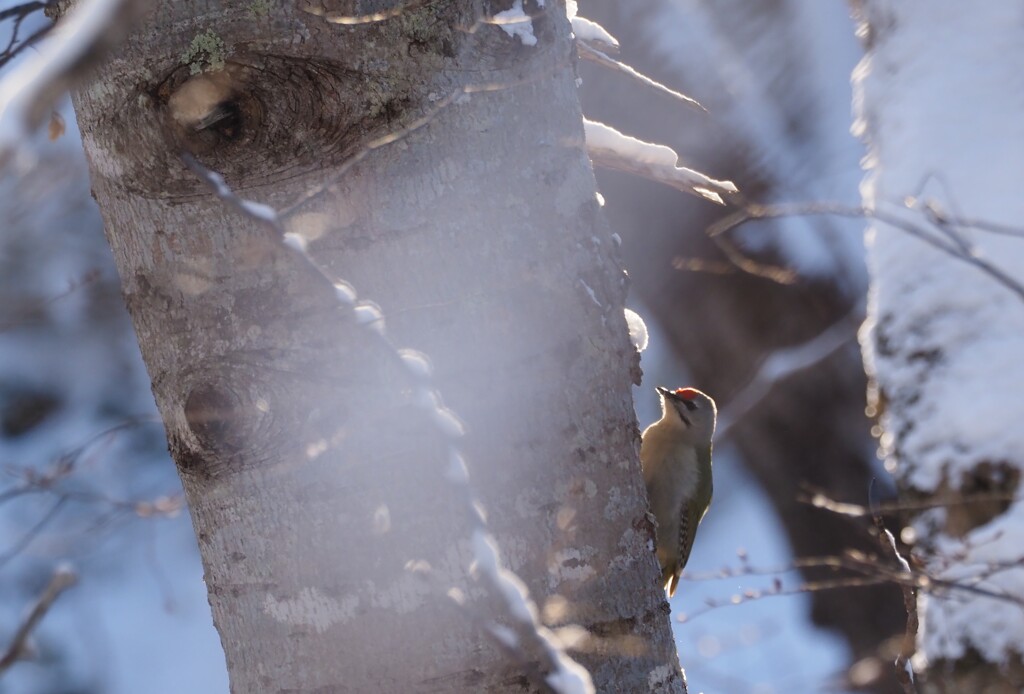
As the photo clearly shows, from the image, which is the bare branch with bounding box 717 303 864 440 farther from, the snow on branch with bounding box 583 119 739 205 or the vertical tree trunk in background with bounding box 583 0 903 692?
the snow on branch with bounding box 583 119 739 205

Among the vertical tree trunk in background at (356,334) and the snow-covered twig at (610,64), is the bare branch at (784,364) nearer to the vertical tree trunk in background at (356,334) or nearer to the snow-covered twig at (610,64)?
the snow-covered twig at (610,64)

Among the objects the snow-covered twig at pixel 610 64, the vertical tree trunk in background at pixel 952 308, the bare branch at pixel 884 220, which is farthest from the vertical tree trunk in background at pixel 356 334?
the vertical tree trunk in background at pixel 952 308

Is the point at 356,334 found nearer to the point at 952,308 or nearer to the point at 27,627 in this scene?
the point at 27,627

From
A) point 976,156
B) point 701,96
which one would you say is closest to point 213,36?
point 976,156

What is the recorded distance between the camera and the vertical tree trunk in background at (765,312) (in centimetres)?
553

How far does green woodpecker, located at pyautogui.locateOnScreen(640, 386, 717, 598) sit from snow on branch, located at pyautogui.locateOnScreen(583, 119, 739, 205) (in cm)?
151

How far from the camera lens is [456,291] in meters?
1.16

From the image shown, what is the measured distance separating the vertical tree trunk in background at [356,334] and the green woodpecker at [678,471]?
2.05m

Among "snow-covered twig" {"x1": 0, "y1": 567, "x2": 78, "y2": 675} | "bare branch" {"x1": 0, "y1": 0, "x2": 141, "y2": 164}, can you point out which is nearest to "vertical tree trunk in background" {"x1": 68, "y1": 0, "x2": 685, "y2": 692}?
"snow-covered twig" {"x1": 0, "y1": 567, "x2": 78, "y2": 675}

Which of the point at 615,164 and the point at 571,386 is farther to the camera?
the point at 615,164

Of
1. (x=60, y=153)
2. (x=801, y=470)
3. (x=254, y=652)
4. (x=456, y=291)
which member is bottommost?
(x=801, y=470)

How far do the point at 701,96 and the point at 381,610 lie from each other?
189 inches

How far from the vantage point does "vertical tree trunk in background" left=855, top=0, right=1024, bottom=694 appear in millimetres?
2927

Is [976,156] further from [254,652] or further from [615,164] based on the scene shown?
[254,652]
